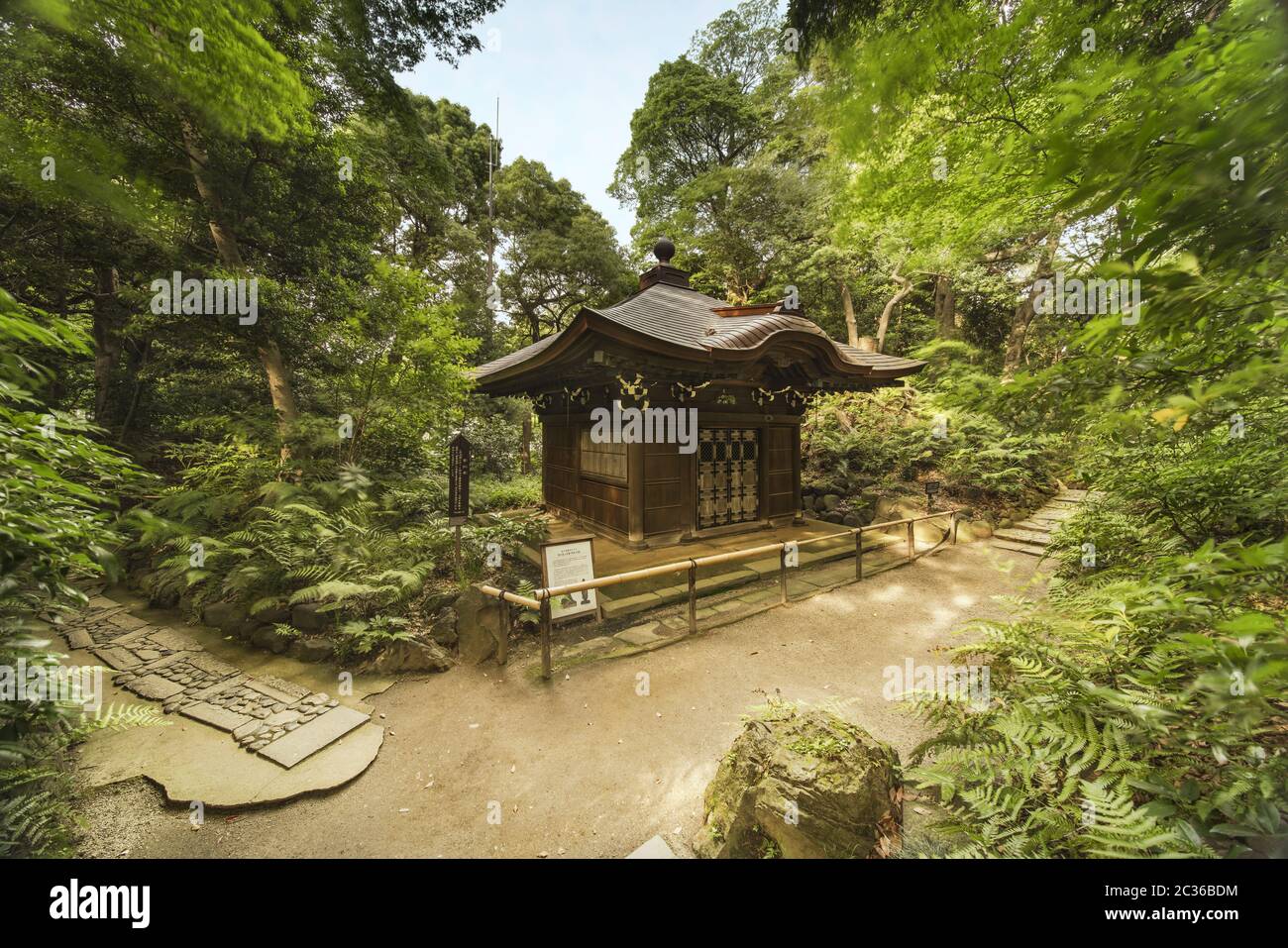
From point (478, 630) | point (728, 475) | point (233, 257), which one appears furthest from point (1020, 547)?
point (233, 257)

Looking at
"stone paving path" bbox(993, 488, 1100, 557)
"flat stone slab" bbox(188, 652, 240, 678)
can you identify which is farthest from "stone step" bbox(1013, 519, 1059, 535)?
"flat stone slab" bbox(188, 652, 240, 678)

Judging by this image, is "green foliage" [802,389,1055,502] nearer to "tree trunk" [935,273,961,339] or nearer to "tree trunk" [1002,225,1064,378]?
"tree trunk" [1002,225,1064,378]

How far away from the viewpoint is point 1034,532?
8.61m

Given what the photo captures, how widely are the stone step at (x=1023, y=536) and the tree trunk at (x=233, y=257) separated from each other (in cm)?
1382

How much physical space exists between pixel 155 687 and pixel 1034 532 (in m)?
13.5

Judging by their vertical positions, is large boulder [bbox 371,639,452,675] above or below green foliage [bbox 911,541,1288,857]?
below

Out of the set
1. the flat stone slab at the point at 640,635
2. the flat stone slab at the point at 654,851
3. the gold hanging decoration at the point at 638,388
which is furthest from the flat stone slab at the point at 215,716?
the gold hanging decoration at the point at 638,388

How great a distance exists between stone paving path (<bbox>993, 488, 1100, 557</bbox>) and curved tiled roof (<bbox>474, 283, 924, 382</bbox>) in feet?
13.0

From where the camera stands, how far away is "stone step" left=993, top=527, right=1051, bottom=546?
27.1 feet

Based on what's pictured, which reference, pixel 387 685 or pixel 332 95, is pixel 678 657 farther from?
pixel 332 95

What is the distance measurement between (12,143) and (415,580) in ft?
27.5

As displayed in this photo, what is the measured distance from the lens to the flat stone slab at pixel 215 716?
3.53 meters

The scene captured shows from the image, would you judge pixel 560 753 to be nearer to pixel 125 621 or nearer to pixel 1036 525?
pixel 125 621

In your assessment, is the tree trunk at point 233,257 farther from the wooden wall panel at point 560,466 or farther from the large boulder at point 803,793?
the large boulder at point 803,793
